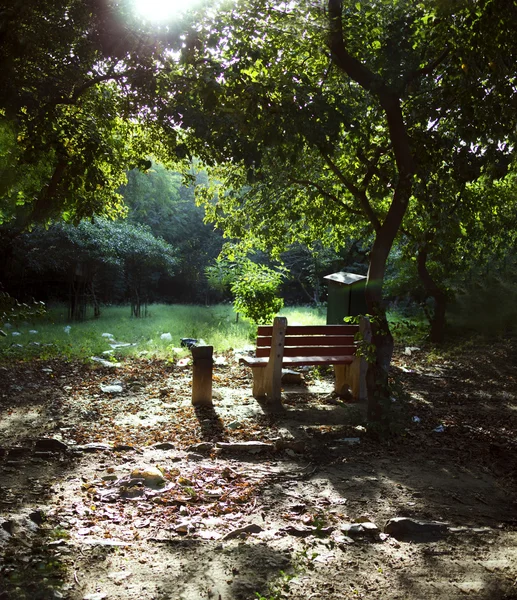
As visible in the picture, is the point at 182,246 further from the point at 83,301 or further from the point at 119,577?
the point at 119,577

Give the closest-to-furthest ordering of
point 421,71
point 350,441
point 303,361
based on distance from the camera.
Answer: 1. point 350,441
2. point 421,71
3. point 303,361

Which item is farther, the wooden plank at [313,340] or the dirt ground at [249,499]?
the wooden plank at [313,340]

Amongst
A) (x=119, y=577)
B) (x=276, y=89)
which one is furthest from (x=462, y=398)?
(x=119, y=577)

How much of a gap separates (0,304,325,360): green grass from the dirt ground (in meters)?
3.75

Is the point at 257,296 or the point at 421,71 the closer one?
the point at 421,71

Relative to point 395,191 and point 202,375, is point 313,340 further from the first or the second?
point 395,191

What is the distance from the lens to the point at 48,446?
5.50 m

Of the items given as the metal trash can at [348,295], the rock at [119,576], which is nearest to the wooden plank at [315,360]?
the metal trash can at [348,295]

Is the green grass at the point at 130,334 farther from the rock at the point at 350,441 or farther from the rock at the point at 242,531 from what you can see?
the rock at the point at 242,531

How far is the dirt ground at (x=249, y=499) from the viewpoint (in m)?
3.12

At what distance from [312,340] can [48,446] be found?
414cm

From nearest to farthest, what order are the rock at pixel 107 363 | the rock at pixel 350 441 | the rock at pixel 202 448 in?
the rock at pixel 202 448
the rock at pixel 350 441
the rock at pixel 107 363

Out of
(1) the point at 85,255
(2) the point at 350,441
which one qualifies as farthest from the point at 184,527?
(1) the point at 85,255

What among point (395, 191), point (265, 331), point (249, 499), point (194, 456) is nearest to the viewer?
point (249, 499)
